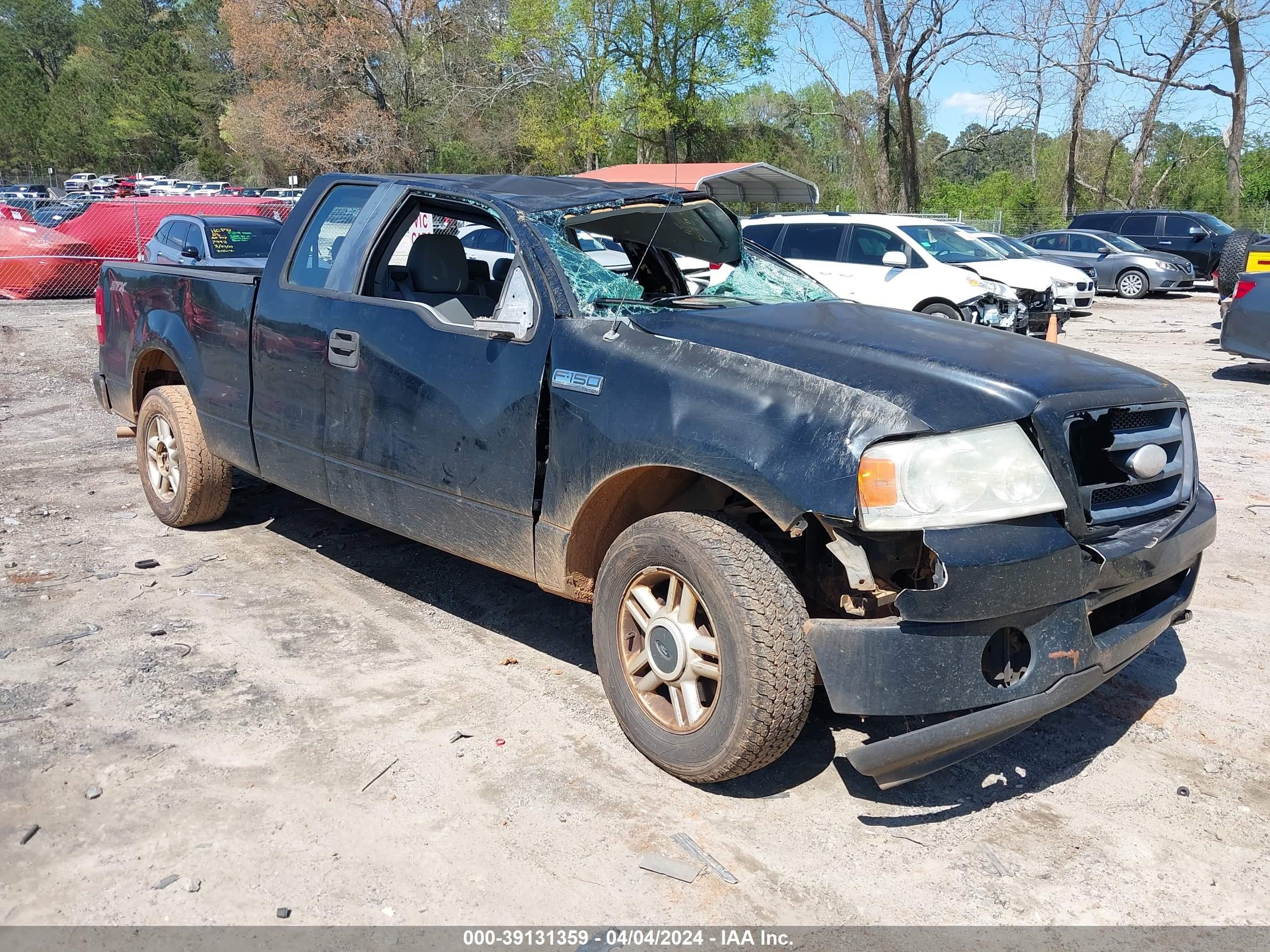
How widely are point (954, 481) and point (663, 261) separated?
2088mm

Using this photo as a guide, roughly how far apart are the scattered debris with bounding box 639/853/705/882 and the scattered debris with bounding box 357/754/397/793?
0.93 meters

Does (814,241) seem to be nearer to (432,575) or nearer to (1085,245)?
(432,575)

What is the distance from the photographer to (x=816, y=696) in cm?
414

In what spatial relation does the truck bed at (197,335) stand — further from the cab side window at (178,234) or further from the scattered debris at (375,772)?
the cab side window at (178,234)

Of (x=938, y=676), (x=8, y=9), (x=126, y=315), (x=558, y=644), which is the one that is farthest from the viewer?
(x=8, y=9)

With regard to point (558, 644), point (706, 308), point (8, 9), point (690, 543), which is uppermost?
point (8, 9)

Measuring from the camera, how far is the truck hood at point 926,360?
3.02 m

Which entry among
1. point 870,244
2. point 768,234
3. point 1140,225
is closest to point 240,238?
point 768,234

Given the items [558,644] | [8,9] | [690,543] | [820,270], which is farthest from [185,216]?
[8,9]

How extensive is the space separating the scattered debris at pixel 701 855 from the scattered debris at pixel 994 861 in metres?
0.73

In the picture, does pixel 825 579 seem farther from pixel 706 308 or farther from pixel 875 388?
pixel 706 308

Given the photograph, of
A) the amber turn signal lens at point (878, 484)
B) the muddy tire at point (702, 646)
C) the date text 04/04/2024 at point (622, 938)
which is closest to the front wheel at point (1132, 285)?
the muddy tire at point (702, 646)

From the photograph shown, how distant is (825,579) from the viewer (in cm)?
334

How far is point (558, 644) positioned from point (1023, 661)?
2.07 metres
